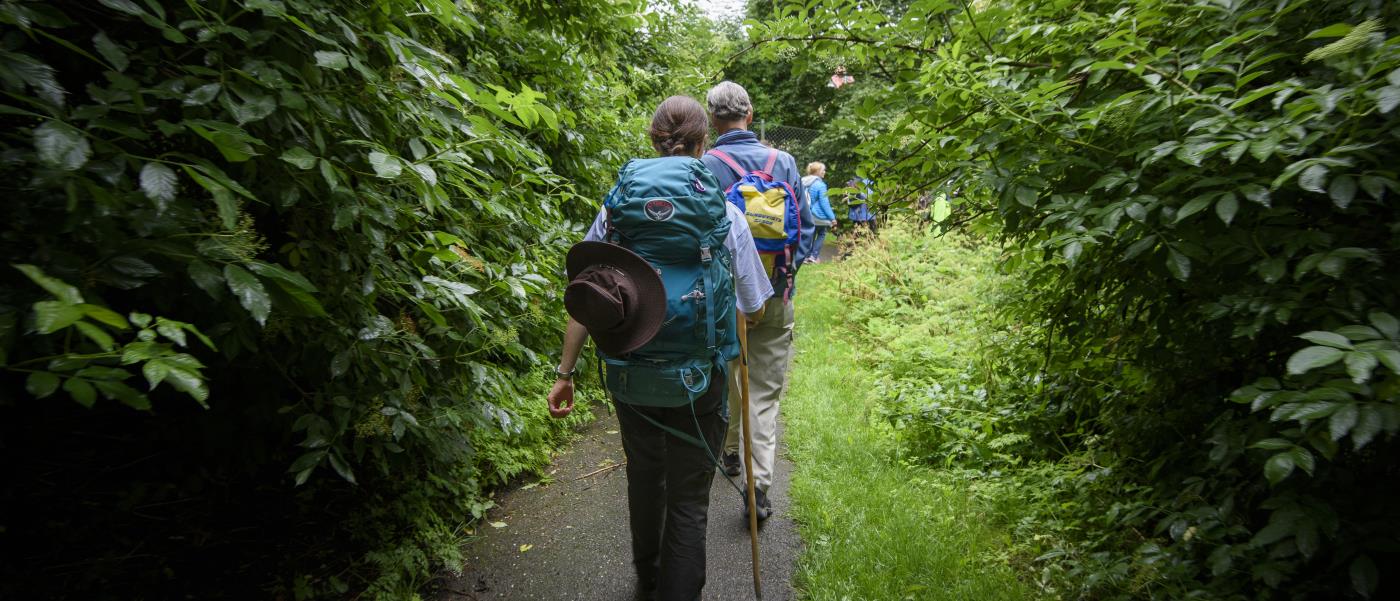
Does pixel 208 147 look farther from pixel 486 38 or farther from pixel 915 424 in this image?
pixel 915 424

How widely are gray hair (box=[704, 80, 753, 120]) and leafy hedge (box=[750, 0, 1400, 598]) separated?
0.38 metres

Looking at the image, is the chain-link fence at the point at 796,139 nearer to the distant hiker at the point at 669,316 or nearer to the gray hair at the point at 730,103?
the gray hair at the point at 730,103

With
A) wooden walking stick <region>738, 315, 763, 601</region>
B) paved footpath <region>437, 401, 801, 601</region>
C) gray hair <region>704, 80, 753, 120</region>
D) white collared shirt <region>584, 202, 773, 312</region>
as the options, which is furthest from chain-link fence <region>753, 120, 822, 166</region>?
white collared shirt <region>584, 202, 773, 312</region>

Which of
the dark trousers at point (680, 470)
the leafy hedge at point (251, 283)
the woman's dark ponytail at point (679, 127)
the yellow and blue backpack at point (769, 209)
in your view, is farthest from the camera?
the yellow and blue backpack at point (769, 209)

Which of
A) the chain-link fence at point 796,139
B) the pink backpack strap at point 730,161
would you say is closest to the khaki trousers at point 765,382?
the pink backpack strap at point 730,161

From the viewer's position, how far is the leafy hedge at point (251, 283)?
119 cm

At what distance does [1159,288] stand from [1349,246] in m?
0.50

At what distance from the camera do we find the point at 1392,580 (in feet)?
5.46

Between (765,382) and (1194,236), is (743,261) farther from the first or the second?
(1194,236)

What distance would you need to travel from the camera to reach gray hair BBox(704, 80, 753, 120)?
3.18 m

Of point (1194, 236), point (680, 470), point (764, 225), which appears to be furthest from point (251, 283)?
point (1194, 236)

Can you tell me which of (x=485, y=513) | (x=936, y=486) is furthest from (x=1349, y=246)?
(x=485, y=513)

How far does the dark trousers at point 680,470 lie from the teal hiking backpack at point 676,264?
14 cm

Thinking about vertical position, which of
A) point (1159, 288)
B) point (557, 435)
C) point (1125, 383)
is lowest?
point (557, 435)
